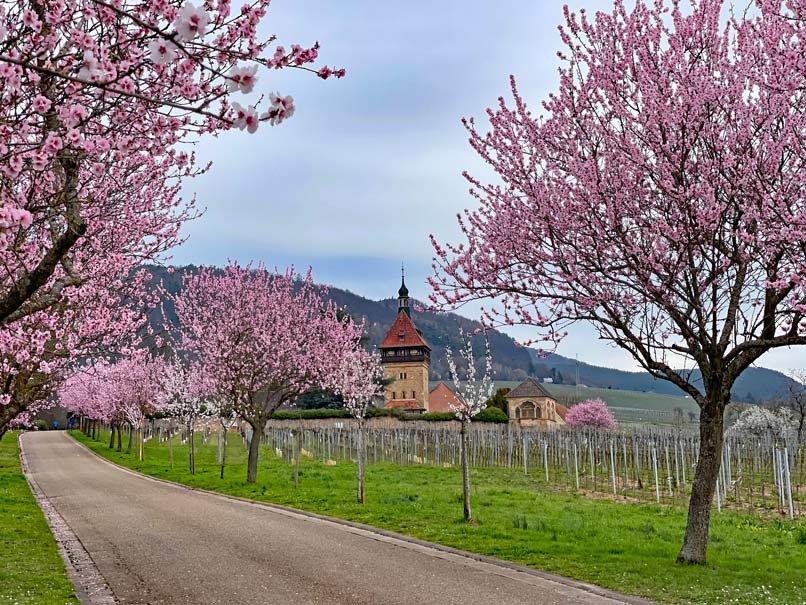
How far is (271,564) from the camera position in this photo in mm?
10977

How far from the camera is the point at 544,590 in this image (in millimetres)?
9430

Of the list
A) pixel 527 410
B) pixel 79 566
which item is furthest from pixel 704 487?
pixel 527 410

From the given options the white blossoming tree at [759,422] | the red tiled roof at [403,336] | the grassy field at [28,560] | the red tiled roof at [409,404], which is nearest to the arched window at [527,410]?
the red tiled roof at [409,404]

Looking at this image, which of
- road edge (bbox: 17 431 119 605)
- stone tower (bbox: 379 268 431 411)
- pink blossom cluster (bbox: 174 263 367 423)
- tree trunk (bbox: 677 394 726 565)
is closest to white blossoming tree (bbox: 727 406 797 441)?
pink blossom cluster (bbox: 174 263 367 423)

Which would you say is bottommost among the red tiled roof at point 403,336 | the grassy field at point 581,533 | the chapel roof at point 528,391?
the grassy field at point 581,533

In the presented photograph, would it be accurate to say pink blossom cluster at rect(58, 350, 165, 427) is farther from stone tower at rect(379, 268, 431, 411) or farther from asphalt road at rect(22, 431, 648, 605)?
stone tower at rect(379, 268, 431, 411)

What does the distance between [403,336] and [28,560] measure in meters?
88.7

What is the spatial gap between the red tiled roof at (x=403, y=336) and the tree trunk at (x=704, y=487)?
86383 millimetres

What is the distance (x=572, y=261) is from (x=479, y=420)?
161ft

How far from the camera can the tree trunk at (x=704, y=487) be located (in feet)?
36.0

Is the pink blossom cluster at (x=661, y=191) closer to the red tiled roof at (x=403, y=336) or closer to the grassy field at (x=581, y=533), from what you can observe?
the grassy field at (x=581, y=533)

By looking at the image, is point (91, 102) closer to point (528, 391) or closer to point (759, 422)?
point (759, 422)

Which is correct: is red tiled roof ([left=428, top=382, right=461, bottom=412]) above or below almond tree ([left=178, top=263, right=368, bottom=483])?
below

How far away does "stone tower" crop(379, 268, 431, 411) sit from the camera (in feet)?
313
